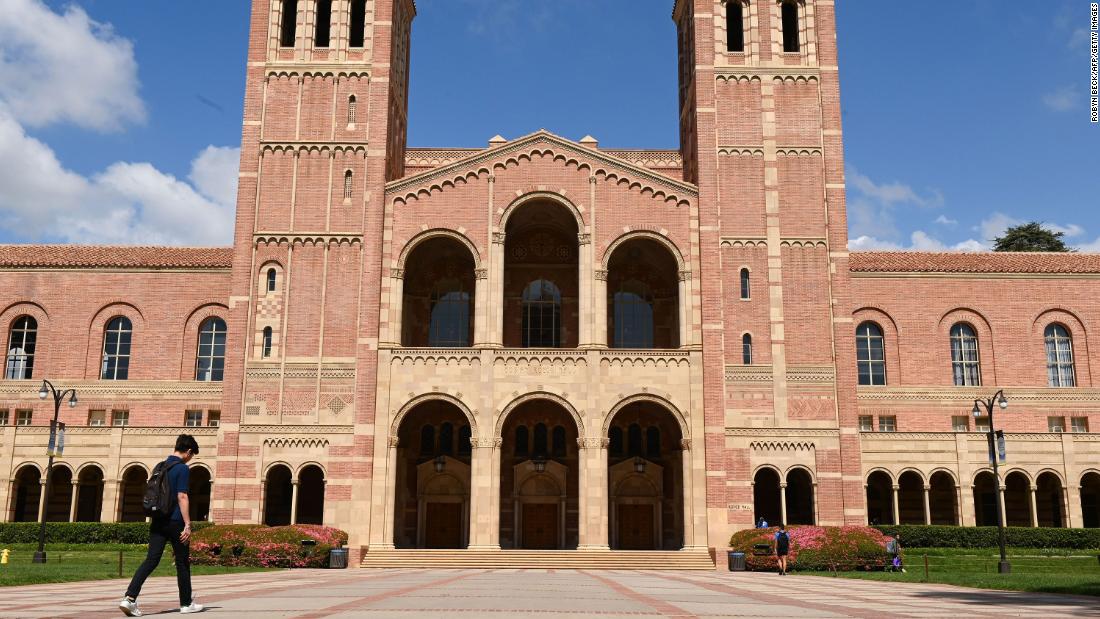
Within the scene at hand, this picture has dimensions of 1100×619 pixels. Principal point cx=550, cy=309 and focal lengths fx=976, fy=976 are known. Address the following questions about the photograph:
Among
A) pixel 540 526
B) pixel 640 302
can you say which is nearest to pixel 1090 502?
pixel 640 302

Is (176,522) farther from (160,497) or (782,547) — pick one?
(782,547)

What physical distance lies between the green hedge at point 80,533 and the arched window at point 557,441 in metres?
17.8

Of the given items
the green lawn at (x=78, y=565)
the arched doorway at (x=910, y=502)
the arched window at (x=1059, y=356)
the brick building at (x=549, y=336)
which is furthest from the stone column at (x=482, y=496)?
the arched window at (x=1059, y=356)

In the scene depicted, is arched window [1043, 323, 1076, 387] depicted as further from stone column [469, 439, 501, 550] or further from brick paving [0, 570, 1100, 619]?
brick paving [0, 570, 1100, 619]

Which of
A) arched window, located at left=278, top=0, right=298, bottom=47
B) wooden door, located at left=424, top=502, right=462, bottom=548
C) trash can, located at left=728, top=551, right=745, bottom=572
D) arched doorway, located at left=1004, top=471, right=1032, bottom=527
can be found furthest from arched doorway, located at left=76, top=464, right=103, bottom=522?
arched doorway, located at left=1004, top=471, right=1032, bottom=527

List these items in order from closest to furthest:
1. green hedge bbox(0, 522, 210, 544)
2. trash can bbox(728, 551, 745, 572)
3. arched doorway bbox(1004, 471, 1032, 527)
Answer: trash can bbox(728, 551, 745, 572)
green hedge bbox(0, 522, 210, 544)
arched doorway bbox(1004, 471, 1032, 527)

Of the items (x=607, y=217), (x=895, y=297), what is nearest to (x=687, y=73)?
(x=607, y=217)

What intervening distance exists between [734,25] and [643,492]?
22561mm

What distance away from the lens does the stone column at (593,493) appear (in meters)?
39.3

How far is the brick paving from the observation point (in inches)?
492

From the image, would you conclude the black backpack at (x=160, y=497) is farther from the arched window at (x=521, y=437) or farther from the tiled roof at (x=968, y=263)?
the tiled roof at (x=968, y=263)

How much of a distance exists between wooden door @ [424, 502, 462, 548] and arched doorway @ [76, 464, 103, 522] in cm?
1557

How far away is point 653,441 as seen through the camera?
4616 centimetres

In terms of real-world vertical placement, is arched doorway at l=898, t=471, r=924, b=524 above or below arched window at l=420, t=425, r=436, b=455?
below
